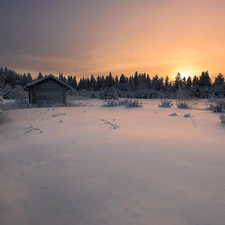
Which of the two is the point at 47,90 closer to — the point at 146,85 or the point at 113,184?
the point at 113,184

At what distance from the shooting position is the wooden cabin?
18.3 meters

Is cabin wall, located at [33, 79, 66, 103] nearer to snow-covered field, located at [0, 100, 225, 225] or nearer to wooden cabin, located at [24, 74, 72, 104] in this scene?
wooden cabin, located at [24, 74, 72, 104]

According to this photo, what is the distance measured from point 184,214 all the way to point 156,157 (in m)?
1.15

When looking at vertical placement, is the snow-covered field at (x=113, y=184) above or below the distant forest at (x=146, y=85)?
below

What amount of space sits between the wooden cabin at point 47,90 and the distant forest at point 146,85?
13574 millimetres

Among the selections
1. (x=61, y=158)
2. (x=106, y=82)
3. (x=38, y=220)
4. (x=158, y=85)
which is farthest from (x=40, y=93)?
(x=106, y=82)

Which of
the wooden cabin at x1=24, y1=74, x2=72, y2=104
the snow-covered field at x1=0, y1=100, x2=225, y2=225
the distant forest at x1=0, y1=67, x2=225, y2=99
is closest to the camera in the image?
the snow-covered field at x1=0, y1=100, x2=225, y2=225

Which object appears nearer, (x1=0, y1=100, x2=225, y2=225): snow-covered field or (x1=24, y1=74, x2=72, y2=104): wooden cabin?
(x1=0, y1=100, x2=225, y2=225): snow-covered field

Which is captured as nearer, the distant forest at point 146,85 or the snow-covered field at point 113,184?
the snow-covered field at point 113,184

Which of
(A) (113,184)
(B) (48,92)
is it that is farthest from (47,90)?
(A) (113,184)

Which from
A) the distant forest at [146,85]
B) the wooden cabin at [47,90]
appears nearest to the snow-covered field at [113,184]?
the wooden cabin at [47,90]

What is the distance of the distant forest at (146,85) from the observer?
32.9m

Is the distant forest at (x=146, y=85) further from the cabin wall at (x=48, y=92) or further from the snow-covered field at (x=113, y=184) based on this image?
the snow-covered field at (x=113, y=184)

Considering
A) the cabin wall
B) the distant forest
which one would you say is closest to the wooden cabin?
the cabin wall
